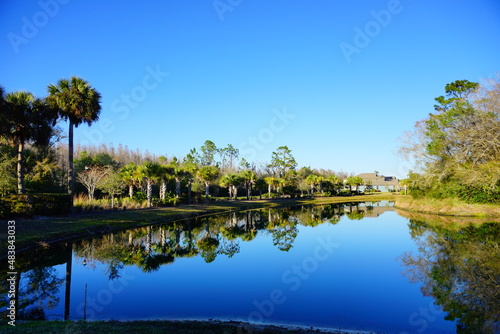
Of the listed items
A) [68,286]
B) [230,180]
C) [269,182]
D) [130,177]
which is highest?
[130,177]

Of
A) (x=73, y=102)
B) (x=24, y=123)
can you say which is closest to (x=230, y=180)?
(x=73, y=102)

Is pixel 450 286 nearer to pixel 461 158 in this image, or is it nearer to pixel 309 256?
pixel 309 256

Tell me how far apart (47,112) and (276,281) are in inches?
919

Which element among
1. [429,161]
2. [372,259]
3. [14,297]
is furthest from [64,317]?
[429,161]

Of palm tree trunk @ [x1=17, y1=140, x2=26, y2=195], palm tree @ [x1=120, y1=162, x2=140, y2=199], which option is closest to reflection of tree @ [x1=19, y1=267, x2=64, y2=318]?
palm tree trunk @ [x1=17, y1=140, x2=26, y2=195]

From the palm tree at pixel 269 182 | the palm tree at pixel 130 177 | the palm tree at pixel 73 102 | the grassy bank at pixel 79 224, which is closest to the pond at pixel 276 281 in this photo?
the grassy bank at pixel 79 224

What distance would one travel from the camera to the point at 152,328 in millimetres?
6234

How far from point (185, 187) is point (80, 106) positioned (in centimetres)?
2408

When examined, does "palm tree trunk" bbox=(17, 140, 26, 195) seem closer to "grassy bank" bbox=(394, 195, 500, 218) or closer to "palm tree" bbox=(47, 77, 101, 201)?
"palm tree" bbox=(47, 77, 101, 201)

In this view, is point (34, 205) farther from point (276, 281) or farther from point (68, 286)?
point (276, 281)

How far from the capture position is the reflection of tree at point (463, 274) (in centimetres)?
753

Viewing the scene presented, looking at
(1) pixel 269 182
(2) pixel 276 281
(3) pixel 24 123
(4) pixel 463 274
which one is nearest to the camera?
(4) pixel 463 274

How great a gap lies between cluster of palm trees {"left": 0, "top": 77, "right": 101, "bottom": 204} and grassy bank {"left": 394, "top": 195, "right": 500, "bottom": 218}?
36685mm

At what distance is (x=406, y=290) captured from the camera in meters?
9.99
